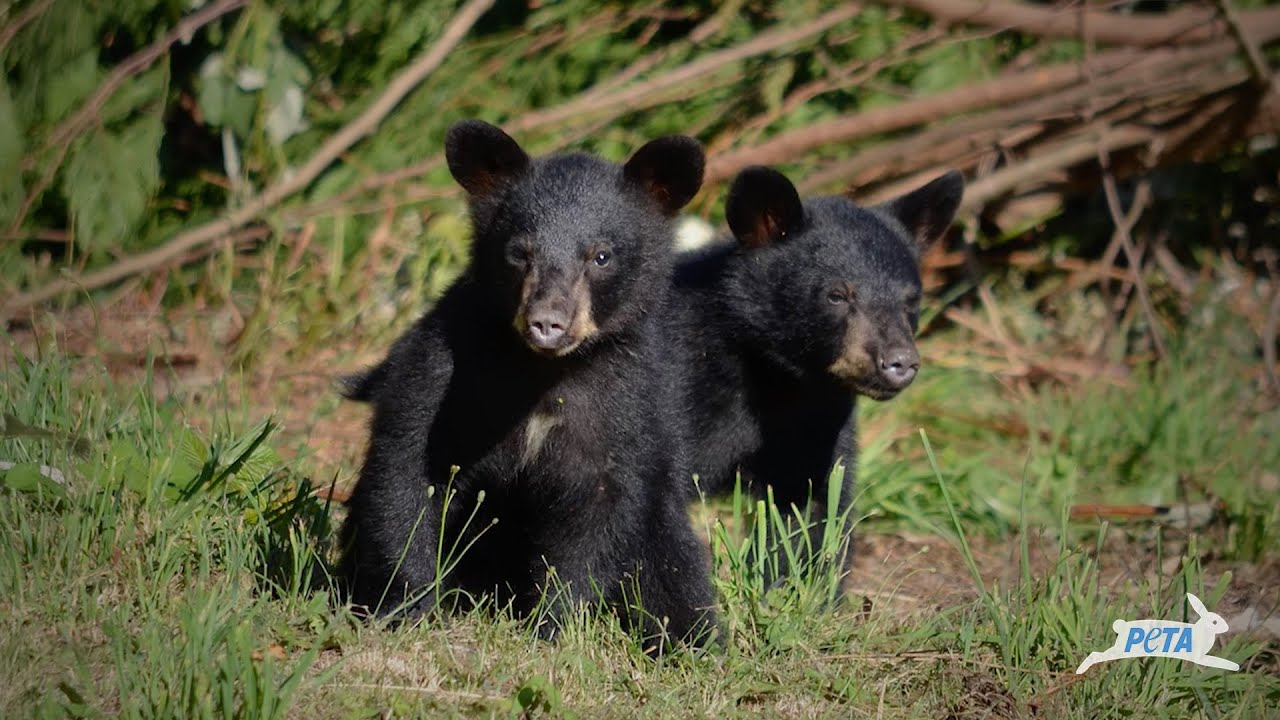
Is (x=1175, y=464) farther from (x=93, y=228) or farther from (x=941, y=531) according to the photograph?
(x=93, y=228)

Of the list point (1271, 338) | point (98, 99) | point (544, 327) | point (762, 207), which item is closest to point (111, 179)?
point (98, 99)

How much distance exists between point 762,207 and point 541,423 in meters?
1.44

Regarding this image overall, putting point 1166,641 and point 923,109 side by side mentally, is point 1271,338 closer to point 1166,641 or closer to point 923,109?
point 923,109

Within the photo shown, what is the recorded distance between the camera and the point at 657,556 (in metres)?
4.09

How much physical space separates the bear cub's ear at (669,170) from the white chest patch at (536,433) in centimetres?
83

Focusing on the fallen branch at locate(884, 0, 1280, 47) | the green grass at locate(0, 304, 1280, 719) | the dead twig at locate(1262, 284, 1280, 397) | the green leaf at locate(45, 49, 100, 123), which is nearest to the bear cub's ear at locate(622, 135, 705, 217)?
the green grass at locate(0, 304, 1280, 719)

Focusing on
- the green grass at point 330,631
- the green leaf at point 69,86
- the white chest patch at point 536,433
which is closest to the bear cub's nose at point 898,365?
the green grass at point 330,631

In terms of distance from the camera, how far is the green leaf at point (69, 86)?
21.2 ft

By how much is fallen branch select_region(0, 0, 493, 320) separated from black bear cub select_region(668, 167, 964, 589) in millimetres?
2673

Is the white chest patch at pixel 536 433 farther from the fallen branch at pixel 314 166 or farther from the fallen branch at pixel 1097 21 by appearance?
the fallen branch at pixel 1097 21

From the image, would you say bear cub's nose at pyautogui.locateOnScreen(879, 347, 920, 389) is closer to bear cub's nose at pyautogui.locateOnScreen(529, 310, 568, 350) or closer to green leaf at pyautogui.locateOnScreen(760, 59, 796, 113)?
bear cub's nose at pyautogui.locateOnScreen(529, 310, 568, 350)

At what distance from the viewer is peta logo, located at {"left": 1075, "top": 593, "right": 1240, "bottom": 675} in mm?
3752

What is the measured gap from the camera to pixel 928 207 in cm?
521

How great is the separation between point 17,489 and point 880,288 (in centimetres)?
290
